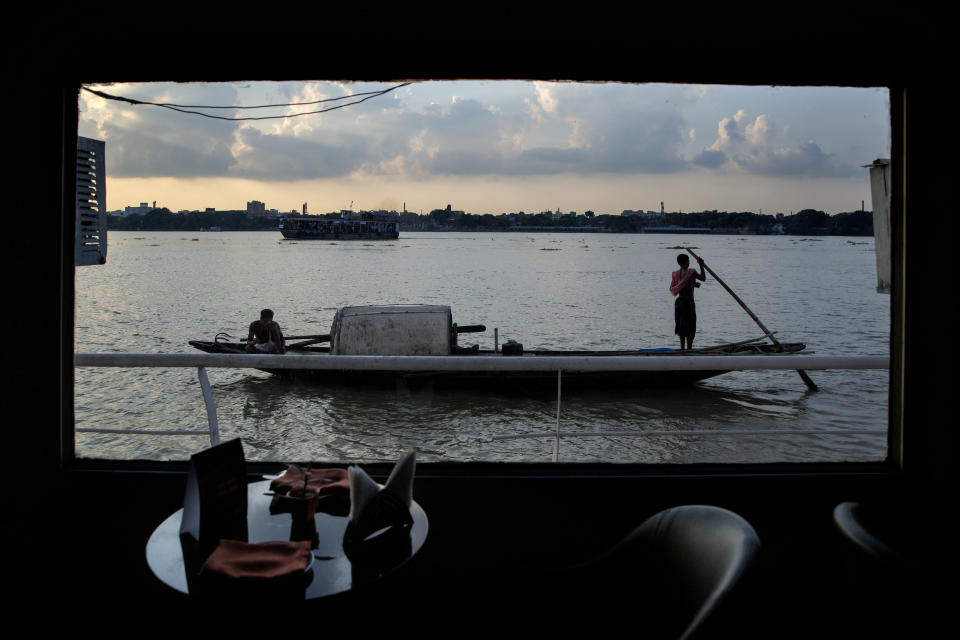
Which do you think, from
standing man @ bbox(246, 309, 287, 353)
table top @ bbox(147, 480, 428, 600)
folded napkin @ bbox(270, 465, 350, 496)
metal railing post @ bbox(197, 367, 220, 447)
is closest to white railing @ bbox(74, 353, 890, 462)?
metal railing post @ bbox(197, 367, 220, 447)

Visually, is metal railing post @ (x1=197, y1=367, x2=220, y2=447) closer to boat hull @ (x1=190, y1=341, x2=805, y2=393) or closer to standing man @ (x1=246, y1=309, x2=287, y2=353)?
boat hull @ (x1=190, y1=341, x2=805, y2=393)

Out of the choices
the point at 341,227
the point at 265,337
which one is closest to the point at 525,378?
the point at 265,337

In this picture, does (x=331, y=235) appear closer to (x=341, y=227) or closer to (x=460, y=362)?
(x=341, y=227)

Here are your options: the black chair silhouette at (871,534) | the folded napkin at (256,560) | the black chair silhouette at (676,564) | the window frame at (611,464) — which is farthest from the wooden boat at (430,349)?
the folded napkin at (256,560)

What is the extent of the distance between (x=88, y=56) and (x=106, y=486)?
1399 millimetres

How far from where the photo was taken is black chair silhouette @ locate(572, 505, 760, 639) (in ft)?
4.65

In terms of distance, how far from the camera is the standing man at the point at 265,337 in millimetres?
9352

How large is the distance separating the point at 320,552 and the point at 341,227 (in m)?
89.4

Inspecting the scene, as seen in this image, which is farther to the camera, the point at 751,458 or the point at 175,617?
the point at 751,458

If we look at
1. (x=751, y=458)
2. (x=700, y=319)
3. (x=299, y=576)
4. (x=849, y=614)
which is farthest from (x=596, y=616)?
(x=700, y=319)

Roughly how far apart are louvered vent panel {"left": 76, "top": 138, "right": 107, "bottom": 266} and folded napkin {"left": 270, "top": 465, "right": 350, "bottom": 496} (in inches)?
45.8

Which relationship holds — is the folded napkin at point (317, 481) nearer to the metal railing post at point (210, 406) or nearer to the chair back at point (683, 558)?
the chair back at point (683, 558)
